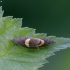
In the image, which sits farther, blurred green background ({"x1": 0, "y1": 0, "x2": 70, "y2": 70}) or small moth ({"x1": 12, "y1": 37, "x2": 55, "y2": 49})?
blurred green background ({"x1": 0, "y1": 0, "x2": 70, "y2": 70})

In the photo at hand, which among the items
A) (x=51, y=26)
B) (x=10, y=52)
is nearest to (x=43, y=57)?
(x=10, y=52)

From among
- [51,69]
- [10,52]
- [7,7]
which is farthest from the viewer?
[7,7]

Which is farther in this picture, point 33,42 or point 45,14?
point 45,14

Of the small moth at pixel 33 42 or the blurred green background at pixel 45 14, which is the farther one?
the blurred green background at pixel 45 14

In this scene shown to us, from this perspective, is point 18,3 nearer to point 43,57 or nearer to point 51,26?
point 51,26
